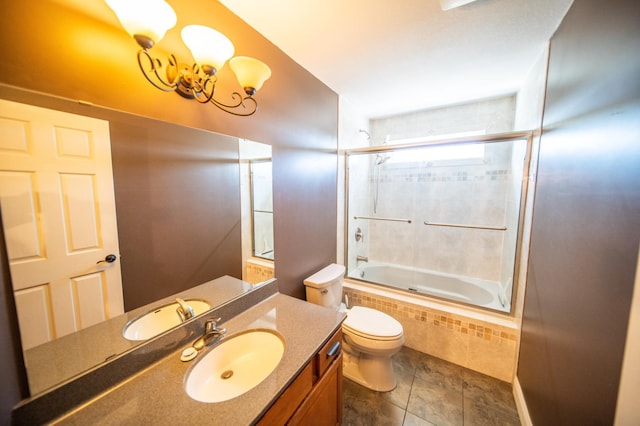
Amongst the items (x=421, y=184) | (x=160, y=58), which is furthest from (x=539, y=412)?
(x=160, y=58)

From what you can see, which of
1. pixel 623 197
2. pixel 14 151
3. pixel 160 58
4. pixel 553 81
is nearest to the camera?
pixel 14 151

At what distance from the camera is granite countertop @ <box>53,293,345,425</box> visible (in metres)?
0.64

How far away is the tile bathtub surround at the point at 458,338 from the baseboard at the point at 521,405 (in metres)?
0.12

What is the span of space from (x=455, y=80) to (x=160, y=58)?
2238 mm

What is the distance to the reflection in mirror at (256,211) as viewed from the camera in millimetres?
1364

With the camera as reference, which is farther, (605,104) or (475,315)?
(475,315)

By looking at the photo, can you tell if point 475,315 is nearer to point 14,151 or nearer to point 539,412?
point 539,412

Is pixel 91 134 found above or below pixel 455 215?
above

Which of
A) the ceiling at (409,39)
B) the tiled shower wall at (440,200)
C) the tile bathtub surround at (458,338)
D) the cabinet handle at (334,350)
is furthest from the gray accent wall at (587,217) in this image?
the tiled shower wall at (440,200)

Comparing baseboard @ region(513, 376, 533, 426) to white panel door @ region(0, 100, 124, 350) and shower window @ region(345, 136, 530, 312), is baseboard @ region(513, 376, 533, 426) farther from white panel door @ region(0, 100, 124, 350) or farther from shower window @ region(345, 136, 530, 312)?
white panel door @ region(0, 100, 124, 350)

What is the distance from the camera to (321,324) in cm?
110

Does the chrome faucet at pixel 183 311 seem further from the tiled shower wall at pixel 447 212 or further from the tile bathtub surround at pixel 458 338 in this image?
the tiled shower wall at pixel 447 212

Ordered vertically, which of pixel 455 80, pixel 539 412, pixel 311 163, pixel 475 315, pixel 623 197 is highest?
pixel 455 80

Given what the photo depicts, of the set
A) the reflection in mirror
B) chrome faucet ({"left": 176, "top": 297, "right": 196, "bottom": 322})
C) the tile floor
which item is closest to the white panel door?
chrome faucet ({"left": 176, "top": 297, "right": 196, "bottom": 322})
